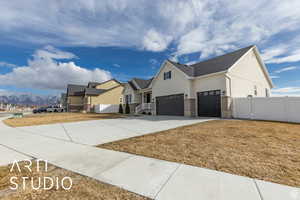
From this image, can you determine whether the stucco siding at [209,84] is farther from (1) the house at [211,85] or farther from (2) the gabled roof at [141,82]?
(2) the gabled roof at [141,82]

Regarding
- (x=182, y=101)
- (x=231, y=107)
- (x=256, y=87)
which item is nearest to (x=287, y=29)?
(x=256, y=87)

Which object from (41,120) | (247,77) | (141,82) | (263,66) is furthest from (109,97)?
(263,66)

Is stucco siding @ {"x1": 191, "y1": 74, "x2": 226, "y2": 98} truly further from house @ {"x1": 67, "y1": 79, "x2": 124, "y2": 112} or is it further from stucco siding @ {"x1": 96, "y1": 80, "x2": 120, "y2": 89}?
stucco siding @ {"x1": 96, "y1": 80, "x2": 120, "y2": 89}

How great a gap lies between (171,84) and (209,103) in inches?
202

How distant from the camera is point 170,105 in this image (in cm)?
1723

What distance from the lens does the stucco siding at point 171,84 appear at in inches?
610

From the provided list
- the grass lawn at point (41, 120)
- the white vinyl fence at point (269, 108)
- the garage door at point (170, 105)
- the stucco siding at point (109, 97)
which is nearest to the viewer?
the white vinyl fence at point (269, 108)

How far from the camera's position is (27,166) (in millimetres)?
3316

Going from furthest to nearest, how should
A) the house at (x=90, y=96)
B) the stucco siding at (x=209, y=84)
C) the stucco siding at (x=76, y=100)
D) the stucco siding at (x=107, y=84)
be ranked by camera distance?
the stucco siding at (x=107, y=84) → the stucco siding at (x=76, y=100) → the house at (x=90, y=96) → the stucco siding at (x=209, y=84)

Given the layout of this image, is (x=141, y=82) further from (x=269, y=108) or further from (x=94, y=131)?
(x=269, y=108)

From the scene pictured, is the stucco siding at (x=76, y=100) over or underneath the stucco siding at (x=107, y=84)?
underneath

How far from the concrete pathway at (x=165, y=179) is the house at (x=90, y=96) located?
29473mm

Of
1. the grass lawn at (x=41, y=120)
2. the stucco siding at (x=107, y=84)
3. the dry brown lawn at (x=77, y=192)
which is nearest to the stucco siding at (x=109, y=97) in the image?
the stucco siding at (x=107, y=84)

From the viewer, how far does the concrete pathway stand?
2.15 m
